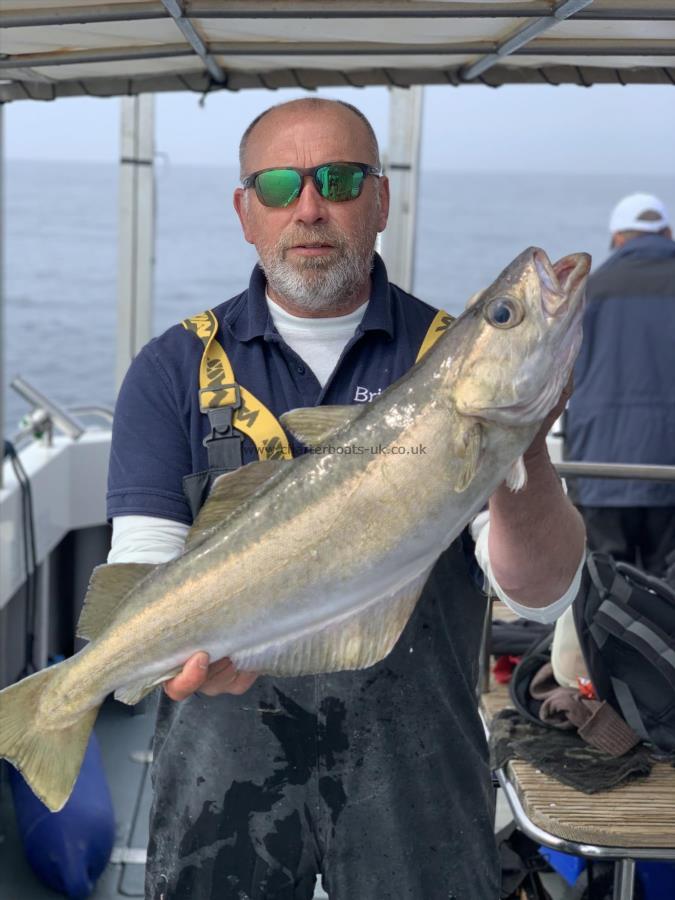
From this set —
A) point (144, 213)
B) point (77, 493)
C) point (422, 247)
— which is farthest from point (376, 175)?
point (422, 247)

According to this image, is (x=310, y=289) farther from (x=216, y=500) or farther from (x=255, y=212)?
(x=216, y=500)

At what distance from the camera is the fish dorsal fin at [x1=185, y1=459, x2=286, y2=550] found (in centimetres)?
231

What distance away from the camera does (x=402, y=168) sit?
739 centimetres

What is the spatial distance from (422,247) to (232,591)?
5009 centimetres

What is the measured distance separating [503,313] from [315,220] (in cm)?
88

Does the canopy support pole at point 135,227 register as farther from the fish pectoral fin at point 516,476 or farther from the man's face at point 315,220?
the fish pectoral fin at point 516,476

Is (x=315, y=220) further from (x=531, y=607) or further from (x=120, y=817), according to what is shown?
(x=120, y=817)

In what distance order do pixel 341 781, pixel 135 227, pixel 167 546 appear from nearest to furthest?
pixel 167 546, pixel 341 781, pixel 135 227

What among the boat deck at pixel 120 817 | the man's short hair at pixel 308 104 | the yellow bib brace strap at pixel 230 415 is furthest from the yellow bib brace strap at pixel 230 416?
the boat deck at pixel 120 817

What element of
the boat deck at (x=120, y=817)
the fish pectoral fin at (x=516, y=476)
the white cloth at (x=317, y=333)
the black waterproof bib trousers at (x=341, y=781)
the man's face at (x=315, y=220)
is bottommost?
the boat deck at (x=120, y=817)

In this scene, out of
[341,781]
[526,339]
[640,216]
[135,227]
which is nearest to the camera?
[526,339]

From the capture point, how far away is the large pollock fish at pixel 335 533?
1.98m

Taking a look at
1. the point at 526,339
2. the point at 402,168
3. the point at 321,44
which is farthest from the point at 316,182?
the point at 402,168

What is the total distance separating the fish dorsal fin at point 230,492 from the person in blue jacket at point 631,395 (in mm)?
4556
